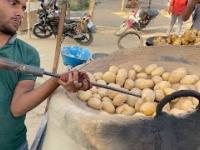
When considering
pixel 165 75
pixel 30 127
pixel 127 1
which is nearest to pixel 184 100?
pixel 165 75

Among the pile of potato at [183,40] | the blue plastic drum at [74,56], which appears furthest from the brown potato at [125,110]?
the blue plastic drum at [74,56]

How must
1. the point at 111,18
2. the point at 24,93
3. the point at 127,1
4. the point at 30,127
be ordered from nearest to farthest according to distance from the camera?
the point at 24,93, the point at 30,127, the point at 111,18, the point at 127,1

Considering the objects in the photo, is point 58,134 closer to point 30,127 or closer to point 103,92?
point 103,92

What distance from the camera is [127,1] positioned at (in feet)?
52.3

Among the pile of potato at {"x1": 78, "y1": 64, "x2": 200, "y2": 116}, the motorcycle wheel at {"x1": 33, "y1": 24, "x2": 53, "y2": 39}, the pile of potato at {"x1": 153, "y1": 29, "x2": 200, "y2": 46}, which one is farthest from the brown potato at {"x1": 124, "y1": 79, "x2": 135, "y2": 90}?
the motorcycle wheel at {"x1": 33, "y1": 24, "x2": 53, "y2": 39}

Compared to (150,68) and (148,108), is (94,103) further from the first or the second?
(150,68)

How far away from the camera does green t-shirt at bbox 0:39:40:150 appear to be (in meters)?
2.11

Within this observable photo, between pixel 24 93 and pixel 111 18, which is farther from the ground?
pixel 24 93

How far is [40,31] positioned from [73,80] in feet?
27.1

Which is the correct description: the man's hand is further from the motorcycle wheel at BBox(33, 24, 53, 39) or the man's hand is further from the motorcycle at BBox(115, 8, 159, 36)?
the motorcycle at BBox(115, 8, 159, 36)

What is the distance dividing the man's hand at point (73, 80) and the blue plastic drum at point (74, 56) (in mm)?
2838

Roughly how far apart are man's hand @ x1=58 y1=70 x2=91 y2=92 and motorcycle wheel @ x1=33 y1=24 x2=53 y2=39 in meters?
8.09

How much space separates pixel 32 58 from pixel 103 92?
1.68ft

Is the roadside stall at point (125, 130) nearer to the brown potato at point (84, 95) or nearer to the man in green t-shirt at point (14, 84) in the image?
the man in green t-shirt at point (14, 84)
